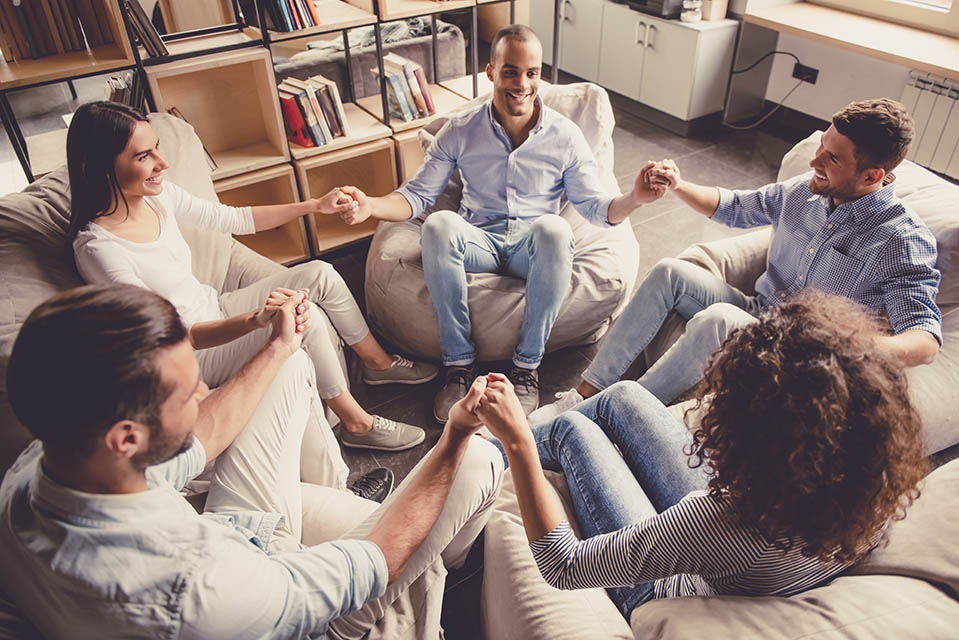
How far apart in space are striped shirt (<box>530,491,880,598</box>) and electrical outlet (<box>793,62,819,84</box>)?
3754mm

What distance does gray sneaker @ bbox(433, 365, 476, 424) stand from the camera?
219 centimetres

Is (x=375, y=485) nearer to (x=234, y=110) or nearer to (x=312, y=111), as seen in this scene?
(x=312, y=111)

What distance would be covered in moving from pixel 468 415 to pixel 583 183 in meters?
1.29

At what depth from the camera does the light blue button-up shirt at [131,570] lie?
2.70 ft

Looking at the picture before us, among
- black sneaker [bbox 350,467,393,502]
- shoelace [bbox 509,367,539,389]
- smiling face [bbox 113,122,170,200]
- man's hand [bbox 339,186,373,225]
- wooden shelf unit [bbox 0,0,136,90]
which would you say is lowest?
black sneaker [bbox 350,467,393,502]

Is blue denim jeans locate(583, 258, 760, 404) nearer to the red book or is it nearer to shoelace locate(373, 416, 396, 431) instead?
shoelace locate(373, 416, 396, 431)

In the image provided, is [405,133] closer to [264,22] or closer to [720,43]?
[264,22]

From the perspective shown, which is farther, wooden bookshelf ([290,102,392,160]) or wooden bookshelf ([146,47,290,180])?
wooden bookshelf ([290,102,392,160])

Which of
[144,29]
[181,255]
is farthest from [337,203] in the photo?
[144,29]

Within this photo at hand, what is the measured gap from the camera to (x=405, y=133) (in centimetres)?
302

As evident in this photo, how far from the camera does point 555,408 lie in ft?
6.78

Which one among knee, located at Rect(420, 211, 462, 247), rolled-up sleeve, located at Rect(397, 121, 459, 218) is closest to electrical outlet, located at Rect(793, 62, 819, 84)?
rolled-up sleeve, located at Rect(397, 121, 459, 218)

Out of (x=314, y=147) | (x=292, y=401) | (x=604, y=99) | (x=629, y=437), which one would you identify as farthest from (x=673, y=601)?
(x=314, y=147)

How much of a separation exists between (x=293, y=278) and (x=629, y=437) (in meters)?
1.13
